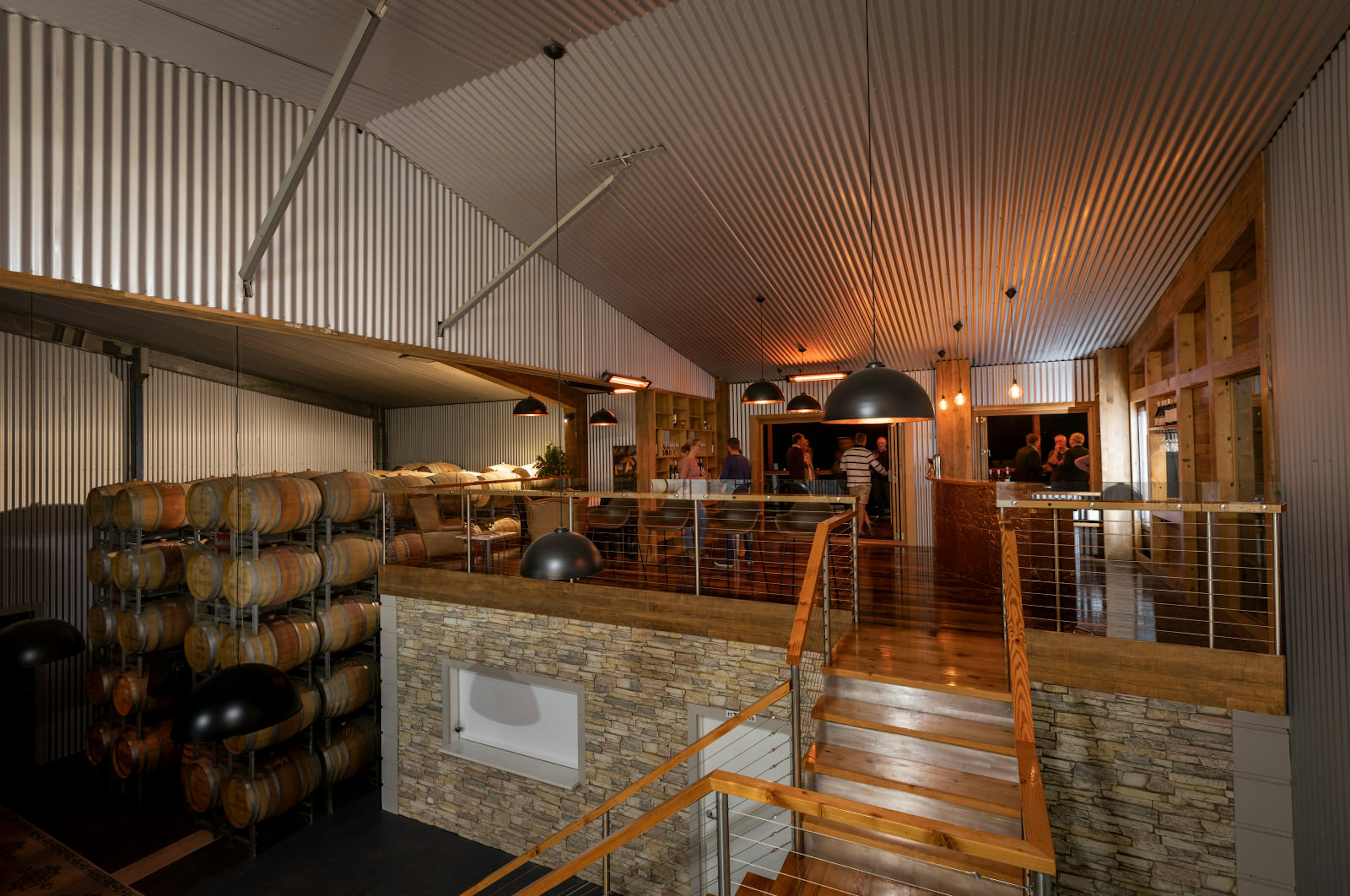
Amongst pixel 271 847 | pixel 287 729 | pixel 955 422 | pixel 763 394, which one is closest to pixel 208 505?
pixel 287 729

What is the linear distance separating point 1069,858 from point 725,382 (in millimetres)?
9893

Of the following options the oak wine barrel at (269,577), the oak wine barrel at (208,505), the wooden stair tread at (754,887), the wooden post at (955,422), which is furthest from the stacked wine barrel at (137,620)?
the wooden post at (955,422)

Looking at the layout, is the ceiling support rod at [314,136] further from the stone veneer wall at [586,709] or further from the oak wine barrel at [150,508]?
the stone veneer wall at [586,709]

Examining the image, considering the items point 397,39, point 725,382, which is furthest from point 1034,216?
point 725,382

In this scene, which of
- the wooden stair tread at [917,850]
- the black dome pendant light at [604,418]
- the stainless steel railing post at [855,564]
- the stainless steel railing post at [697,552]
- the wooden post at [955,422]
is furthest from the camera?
the wooden post at [955,422]

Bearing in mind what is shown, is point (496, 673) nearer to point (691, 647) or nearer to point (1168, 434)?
point (691, 647)

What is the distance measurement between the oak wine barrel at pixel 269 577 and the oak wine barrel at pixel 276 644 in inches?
11.3

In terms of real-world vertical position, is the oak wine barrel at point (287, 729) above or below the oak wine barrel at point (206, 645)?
below

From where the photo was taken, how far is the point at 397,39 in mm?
5230

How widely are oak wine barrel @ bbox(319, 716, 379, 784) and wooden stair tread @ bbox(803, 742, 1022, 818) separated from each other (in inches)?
248

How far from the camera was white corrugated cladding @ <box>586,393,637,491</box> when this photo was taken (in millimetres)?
11734

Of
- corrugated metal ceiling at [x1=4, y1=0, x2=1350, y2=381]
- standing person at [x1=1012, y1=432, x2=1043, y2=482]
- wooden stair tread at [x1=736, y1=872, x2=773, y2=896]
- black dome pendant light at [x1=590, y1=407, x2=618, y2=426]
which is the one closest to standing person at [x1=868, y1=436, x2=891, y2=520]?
standing person at [x1=1012, y1=432, x2=1043, y2=482]

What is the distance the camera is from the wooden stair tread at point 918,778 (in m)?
3.66

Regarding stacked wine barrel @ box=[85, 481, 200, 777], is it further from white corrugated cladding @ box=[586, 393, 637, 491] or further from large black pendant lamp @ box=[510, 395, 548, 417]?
white corrugated cladding @ box=[586, 393, 637, 491]
